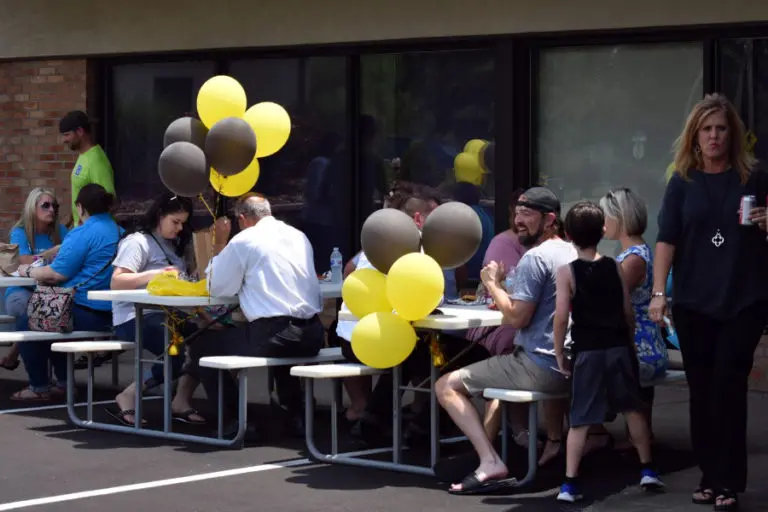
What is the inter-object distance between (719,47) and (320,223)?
3809 mm

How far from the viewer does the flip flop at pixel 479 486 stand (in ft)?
24.4

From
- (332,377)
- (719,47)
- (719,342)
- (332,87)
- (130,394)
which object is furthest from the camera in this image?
(332,87)

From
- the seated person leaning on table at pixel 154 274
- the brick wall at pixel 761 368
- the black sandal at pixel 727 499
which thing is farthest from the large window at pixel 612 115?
the black sandal at pixel 727 499

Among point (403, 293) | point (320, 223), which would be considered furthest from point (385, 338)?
point (320, 223)

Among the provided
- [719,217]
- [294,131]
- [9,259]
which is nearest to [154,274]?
[9,259]

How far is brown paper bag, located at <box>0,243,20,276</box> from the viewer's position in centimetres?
1129

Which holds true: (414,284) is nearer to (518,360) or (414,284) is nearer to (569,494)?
(518,360)

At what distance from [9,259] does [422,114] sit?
346 centimetres

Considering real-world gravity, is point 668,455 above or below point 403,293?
below

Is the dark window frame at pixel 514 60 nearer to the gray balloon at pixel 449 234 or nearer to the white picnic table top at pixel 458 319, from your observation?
the white picnic table top at pixel 458 319

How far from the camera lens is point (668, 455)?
28.0ft

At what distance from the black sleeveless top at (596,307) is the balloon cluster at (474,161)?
4.83 metres

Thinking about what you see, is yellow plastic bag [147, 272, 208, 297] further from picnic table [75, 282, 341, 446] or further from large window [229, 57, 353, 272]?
large window [229, 57, 353, 272]

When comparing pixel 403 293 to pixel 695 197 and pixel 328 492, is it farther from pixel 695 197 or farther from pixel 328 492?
pixel 695 197
